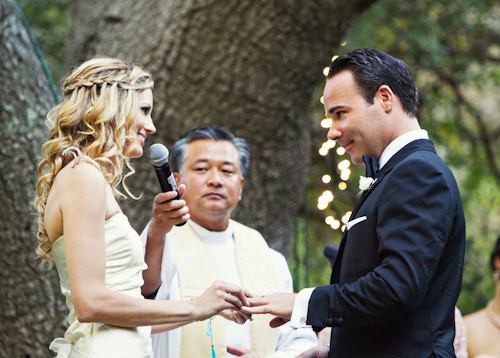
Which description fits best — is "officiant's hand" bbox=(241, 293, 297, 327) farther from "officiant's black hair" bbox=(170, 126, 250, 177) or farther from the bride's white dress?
"officiant's black hair" bbox=(170, 126, 250, 177)

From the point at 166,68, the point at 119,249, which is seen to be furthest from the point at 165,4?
the point at 119,249

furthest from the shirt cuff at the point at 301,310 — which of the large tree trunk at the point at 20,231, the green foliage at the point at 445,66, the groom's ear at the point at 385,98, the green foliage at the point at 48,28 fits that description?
the green foliage at the point at 48,28

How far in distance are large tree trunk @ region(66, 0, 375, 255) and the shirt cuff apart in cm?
207

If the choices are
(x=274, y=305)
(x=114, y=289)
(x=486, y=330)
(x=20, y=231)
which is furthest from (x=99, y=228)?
(x=486, y=330)

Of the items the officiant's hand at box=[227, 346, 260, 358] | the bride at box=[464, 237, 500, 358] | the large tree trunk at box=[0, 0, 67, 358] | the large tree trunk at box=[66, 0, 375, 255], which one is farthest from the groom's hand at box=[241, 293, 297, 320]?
the bride at box=[464, 237, 500, 358]

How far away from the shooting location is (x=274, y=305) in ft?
7.93

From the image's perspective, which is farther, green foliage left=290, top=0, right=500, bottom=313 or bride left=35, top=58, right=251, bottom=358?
green foliage left=290, top=0, right=500, bottom=313

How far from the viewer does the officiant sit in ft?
10.5

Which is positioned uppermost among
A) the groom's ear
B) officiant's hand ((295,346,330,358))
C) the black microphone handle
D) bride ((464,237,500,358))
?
the groom's ear

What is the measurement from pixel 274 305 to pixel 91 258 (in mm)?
786

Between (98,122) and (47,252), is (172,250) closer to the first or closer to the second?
(47,252)

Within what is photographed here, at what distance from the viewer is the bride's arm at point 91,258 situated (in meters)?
2.13

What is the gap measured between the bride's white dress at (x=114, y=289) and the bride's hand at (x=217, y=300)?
253 millimetres

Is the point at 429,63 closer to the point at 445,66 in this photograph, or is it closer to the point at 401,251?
the point at 445,66
